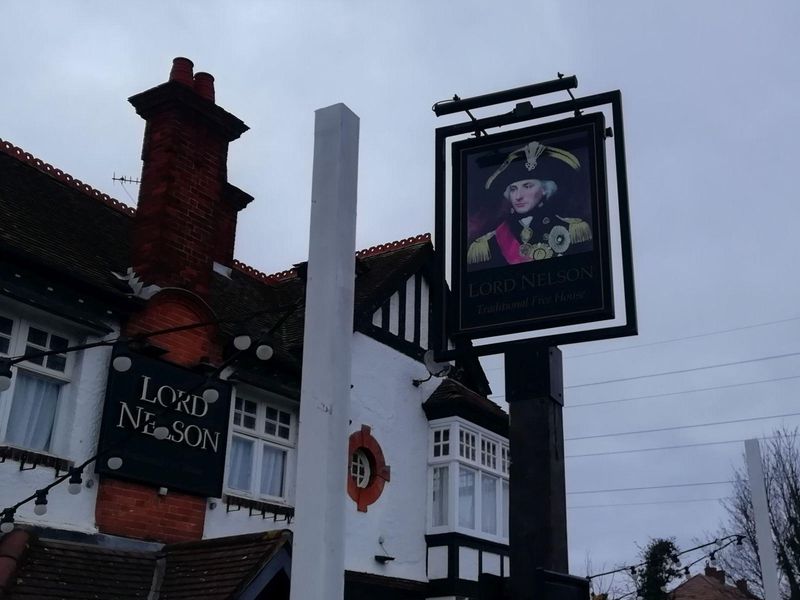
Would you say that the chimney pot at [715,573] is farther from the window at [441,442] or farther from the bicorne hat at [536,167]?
the bicorne hat at [536,167]

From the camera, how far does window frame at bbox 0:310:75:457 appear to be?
9.84 m

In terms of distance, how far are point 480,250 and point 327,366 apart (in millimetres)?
3366

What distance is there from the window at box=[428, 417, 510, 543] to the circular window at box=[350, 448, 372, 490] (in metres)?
1.49

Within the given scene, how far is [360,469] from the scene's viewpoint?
14.6 m

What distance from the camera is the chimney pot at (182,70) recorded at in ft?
40.9

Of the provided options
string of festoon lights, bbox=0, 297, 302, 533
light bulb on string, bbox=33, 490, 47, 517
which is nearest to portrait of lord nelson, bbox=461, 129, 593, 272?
string of festoon lights, bbox=0, 297, 302, 533

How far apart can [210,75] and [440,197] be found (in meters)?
6.26

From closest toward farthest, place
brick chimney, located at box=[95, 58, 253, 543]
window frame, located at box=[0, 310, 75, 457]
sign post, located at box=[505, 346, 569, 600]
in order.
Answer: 1. sign post, located at box=[505, 346, 569, 600]
2. window frame, located at box=[0, 310, 75, 457]
3. brick chimney, located at box=[95, 58, 253, 543]

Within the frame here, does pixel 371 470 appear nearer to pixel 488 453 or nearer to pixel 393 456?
pixel 393 456

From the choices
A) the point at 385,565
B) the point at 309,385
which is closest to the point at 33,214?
the point at 385,565

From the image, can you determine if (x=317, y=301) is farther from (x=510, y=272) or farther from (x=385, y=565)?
(x=385, y=565)

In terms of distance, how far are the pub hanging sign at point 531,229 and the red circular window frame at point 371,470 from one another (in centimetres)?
716

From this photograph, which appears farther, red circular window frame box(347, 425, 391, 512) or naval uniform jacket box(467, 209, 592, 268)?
red circular window frame box(347, 425, 391, 512)

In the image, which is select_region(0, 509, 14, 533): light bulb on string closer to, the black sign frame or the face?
the black sign frame
